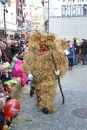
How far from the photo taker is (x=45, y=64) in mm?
6340

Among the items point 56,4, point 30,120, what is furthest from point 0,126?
point 56,4

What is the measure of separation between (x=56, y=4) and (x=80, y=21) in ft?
13.0

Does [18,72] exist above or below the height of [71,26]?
below

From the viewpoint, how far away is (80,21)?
2262 cm

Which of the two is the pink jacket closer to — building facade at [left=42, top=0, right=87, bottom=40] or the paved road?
the paved road

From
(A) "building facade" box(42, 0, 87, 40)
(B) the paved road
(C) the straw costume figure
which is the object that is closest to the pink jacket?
(B) the paved road

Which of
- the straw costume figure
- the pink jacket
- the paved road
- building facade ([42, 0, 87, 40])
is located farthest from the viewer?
building facade ([42, 0, 87, 40])

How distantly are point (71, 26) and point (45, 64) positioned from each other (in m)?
16.8

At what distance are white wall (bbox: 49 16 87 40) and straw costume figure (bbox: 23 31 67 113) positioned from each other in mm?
16447

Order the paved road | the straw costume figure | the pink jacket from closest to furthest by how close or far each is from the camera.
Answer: the paved road < the straw costume figure < the pink jacket

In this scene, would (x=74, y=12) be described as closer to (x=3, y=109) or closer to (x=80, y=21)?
(x=80, y=21)

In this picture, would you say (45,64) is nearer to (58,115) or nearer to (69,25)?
(58,115)

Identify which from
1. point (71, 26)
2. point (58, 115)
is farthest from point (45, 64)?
point (71, 26)

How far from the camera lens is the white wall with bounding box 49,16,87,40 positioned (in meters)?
22.6
